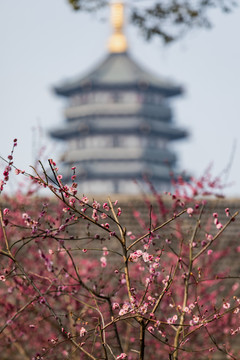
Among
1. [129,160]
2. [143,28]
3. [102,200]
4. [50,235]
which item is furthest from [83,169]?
[50,235]

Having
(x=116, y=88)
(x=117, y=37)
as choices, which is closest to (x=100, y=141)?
(x=116, y=88)

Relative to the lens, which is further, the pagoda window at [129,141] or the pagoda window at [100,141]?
the pagoda window at [129,141]

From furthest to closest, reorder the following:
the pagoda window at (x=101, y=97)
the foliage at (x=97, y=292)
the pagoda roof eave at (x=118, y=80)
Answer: the pagoda window at (x=101, y=97) < the pagoda roof eave at (x=118, y=80) < the foliage at (x=97, y=292)

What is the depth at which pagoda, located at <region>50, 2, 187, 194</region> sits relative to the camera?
5078cm

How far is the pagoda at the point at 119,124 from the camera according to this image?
5078 cm

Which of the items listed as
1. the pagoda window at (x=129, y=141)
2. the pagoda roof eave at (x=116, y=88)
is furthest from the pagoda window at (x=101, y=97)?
the pagoda window at (x=129, y=141)

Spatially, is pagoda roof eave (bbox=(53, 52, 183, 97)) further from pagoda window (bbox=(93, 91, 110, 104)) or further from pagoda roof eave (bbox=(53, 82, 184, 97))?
Answer: pagoda window (bbox=(93, 91, 110, 104))

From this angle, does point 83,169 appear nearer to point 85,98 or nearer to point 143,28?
point 85,98

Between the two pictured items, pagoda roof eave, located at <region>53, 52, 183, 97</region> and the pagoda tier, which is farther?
pagoda roof eave, located at <region>53, 52, 183, 97</region>

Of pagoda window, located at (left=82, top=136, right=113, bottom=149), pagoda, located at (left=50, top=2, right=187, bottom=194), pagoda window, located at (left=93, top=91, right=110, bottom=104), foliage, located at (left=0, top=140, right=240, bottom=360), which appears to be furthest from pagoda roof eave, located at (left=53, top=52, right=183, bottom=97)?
foliage, located at (left=0, top=140, right=240, bottom=360)

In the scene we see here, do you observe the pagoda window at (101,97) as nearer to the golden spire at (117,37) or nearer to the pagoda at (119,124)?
the pagoda at (119,124)

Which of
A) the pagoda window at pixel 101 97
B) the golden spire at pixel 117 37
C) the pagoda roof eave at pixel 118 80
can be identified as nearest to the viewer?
the golden spire at pixel 117 37

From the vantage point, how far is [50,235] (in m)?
3.91

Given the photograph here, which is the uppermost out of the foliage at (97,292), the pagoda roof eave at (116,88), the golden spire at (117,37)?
the golden spire at (117,37)
